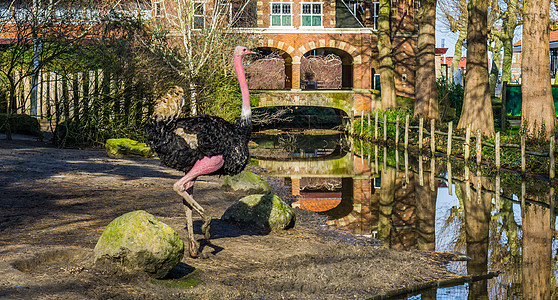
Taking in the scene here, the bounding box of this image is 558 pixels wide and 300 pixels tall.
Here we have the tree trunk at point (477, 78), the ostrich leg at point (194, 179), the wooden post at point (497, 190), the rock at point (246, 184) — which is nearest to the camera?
the ostrich leg at point (194, 179)

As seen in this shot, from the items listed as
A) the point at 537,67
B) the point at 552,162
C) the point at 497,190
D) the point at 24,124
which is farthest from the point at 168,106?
the point at 537,67

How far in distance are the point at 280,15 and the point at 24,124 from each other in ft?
79.5

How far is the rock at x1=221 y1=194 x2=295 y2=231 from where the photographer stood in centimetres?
A: 895

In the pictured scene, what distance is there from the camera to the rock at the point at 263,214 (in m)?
8.95

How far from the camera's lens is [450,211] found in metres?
11.4

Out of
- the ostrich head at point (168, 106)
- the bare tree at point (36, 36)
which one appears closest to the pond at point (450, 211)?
the ostrich head at point (168, 106)

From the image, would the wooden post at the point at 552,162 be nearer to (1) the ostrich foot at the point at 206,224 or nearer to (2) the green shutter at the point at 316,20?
(1) the ostrich foot at the point at 206,224

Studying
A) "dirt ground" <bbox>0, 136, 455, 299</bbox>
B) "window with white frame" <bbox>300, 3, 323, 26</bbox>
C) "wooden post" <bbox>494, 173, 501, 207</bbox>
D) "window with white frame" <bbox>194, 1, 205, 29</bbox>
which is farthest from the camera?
"window with white frame" <bbox>300, 3, 323, 26</bbox>

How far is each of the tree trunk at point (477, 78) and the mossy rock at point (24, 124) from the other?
45.7ft

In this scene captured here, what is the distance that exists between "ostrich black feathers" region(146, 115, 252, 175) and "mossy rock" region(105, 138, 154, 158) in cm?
1009

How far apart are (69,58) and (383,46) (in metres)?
17.7

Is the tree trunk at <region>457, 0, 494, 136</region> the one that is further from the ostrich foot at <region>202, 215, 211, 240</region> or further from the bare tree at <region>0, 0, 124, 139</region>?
the ostrich foot at <region>202, 215, 211, 240</region>

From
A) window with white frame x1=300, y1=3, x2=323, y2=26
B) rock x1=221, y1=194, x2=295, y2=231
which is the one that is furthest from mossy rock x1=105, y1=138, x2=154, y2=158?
window with white frame x1=300, y1=3, x2=323, y2=26

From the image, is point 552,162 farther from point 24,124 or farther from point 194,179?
point 24,124
